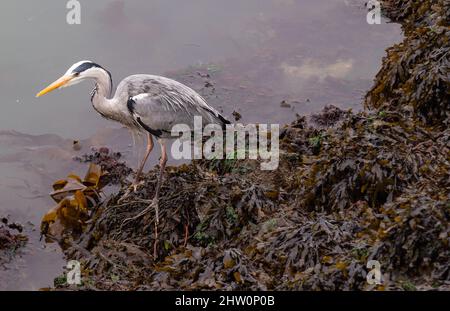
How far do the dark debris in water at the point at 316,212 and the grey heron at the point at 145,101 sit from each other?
487 mm

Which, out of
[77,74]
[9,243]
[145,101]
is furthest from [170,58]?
[9,243]

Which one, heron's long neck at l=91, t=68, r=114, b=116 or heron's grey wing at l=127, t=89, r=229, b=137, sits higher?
heron's long neck at l=91, t=68, r=114, b=116

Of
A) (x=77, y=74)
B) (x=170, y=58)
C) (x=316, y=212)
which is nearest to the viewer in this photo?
(x=316, y=212)

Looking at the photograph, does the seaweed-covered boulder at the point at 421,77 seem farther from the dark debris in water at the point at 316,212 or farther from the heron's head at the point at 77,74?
the heron's head at the point at 77,74

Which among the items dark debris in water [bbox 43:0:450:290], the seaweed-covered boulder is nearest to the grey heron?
dark debris in water [bbox 43:0:450:290]

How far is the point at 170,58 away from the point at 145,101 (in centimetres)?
357

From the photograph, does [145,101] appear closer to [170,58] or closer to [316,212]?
[316,212]

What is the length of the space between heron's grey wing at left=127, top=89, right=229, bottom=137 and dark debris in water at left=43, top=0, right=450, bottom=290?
47 centimetres

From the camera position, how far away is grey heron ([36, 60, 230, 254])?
23.2 feet

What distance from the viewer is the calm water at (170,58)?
29.3 ft

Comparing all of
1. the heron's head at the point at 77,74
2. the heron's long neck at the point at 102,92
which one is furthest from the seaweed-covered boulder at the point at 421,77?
the heron's head at the point at 77,74

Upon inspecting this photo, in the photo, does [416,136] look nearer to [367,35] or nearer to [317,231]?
[317,231]

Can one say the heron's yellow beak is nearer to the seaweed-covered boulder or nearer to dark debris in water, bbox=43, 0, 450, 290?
dark debris in water, bbox=43, 0, 450, 290

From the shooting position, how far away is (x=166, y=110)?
7094 millimetres
